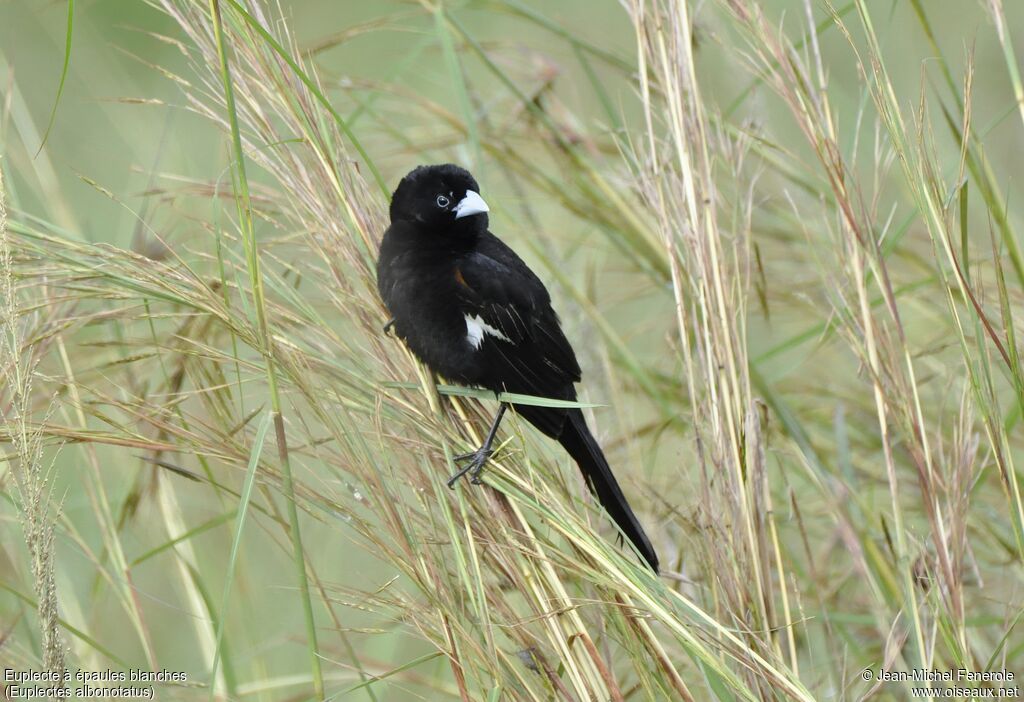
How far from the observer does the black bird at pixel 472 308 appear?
6.77ft

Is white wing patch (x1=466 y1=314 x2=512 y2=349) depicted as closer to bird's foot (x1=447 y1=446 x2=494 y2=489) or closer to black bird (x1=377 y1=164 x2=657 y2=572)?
black bird (x1=377 y1=164 x2=657 y2=572)

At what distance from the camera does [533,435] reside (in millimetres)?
1801

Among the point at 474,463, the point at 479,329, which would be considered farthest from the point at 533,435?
the point at 479,329

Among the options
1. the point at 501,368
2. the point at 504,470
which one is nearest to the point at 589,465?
the point at 501,368

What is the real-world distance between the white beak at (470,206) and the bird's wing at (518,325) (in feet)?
0.36

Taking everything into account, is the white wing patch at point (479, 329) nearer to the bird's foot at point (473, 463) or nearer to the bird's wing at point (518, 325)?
the bird's wing at point (518, 325)

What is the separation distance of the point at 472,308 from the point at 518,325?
0.10 m

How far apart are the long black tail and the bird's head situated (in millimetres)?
563

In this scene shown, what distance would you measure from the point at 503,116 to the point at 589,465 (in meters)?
0.96

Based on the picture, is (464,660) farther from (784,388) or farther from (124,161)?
(124,161)

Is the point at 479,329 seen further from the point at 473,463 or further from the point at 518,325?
the point at 473,463

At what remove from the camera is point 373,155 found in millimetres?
2512

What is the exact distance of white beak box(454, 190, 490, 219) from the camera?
2322mm

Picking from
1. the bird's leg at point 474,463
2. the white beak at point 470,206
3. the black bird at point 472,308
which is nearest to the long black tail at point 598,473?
the black bird at point 472,308
